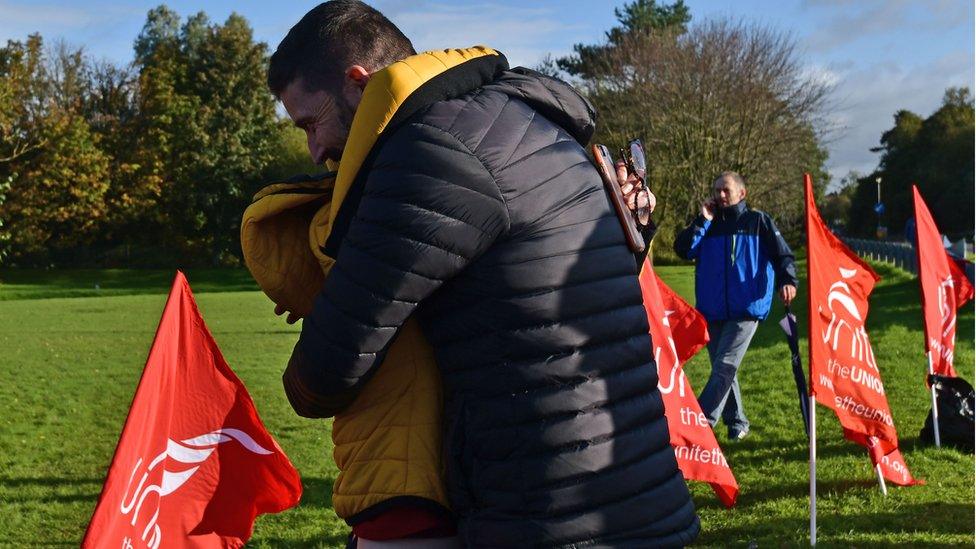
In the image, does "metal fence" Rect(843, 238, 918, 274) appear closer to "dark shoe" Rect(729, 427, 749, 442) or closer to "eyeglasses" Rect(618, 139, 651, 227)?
"dark shoe" Rect(729, 427, 749, 442)

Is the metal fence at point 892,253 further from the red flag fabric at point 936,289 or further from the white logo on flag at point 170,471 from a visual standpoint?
the white logo on flag at point 170,471

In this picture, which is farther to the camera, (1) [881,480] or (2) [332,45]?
(1) [881,480]

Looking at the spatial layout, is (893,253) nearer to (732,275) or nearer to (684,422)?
(732,275)

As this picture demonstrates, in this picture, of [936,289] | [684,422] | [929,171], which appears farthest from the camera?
[929,171]

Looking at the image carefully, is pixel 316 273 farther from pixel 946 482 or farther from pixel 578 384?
pixel 946 482

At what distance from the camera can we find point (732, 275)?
8555mm

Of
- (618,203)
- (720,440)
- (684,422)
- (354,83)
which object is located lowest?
(720,440)

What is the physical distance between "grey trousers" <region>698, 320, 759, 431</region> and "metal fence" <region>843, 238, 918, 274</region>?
1940 centimetres

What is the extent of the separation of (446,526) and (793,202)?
4442cm

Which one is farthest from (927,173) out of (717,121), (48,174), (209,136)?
(48,174)

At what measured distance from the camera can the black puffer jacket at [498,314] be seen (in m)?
1.94

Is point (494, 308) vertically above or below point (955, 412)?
above

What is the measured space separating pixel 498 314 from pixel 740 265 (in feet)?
22.4

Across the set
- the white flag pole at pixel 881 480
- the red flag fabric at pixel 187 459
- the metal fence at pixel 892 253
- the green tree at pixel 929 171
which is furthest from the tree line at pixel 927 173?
the red flag fabric at pixel 187 459
